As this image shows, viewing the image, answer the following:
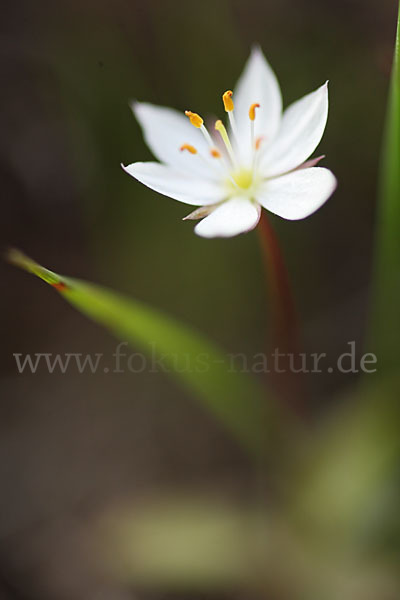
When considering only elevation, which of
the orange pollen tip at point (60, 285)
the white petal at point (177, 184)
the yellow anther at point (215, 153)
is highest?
the yellow anther at point (215, 153)

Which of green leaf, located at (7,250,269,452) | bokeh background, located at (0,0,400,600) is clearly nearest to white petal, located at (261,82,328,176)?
green leaf, located at (7,250,269,452)

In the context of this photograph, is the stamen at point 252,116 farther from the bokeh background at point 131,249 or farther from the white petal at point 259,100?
the bokeh background at point 131,249

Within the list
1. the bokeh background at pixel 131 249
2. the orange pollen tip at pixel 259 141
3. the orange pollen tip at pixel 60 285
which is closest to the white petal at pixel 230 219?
the orange pollen tip at pixel 259 141

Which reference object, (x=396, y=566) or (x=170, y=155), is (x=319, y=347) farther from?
(x=170, y=155)

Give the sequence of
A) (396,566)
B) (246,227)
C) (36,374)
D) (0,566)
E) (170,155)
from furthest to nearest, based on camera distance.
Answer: (36,374), (0,566), (396,566), (170,155), (246,227)

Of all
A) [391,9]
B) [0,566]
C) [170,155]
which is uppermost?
[391,9]

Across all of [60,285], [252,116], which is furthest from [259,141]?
[60,285]

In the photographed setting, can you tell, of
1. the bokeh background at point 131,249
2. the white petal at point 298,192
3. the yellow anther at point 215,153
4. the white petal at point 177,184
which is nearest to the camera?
the white petal at point 298,192

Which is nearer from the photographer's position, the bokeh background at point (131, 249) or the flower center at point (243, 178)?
the flower center at point (243, 178)

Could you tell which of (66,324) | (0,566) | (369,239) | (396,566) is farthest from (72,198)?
(396,566)
